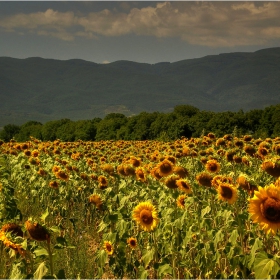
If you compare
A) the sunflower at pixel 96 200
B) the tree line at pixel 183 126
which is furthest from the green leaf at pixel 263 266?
the tree line at pixel 183 126

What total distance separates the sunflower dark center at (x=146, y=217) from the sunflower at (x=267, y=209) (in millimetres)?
1455

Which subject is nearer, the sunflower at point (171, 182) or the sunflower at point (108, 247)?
the sunflower at point (108, 247)

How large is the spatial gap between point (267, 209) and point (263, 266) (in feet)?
1.39

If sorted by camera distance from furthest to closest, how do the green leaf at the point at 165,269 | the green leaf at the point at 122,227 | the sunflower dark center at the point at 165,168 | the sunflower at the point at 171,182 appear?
the sunflower dark center at the point at 165,168
the sunflower at the point at 171,182
the green leaf at the point at 122,227
the green leaf at the point at 165,269

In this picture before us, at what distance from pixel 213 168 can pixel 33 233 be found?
3.62 m

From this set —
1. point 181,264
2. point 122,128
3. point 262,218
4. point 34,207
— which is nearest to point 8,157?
point 34,207

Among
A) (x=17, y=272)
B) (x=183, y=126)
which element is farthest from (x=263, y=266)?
(x=183, y=126)

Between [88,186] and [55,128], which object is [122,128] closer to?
[55,128]

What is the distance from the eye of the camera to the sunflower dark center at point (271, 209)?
2.93m

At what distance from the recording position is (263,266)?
2.93 meters

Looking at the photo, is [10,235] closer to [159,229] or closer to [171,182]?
[159,229]

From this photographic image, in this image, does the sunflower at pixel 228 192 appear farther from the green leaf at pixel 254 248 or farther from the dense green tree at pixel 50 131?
the dense green tree at pixel 50 131

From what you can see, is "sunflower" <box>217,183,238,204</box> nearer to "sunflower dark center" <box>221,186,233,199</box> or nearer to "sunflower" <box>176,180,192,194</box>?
"sunflower dark center" <box>221,186,233,199</box>

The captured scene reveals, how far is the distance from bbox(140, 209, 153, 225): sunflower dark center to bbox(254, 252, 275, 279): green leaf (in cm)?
147
